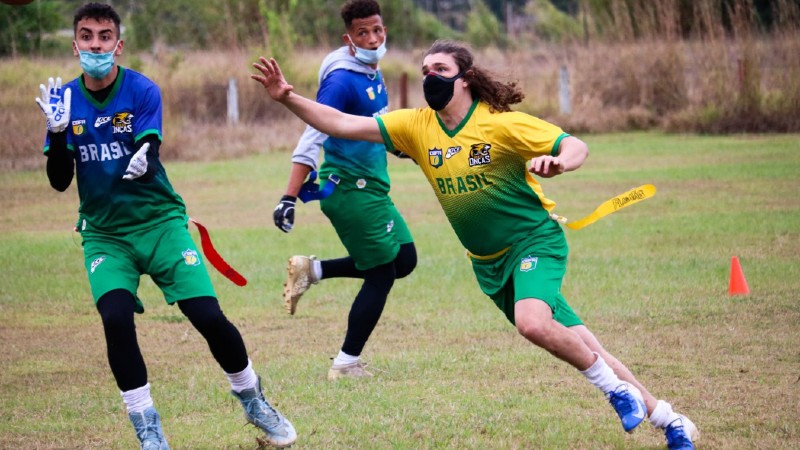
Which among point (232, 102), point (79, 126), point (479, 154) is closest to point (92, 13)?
point (79, 126)

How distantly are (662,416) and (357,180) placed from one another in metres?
2.78

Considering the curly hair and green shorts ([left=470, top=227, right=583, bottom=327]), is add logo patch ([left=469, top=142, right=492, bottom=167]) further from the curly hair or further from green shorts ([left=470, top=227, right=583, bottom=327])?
green shorts ([left=470, top=227, right=583, bottom=327])

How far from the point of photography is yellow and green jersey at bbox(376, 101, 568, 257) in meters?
5.44

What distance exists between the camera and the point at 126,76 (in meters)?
5.57

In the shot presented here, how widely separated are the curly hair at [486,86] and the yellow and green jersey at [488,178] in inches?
2.0

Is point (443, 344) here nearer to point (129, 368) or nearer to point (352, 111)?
point (352, 111)

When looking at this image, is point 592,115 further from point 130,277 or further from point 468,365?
point 130,277

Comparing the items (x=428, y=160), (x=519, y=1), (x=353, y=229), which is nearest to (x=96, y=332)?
(x=353, y=229)

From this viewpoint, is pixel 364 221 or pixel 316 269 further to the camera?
pixel 316 269

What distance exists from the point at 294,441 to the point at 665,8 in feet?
70.5

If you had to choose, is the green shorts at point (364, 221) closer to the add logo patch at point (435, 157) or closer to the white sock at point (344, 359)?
the white sock at point (344, 359)

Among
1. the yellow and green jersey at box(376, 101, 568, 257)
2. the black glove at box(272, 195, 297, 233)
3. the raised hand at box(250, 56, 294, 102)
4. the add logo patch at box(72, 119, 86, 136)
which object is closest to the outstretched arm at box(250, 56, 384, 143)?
the raised hand at box(250, 56, 294, 102)

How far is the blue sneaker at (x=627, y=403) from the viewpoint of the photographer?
511 centimetres

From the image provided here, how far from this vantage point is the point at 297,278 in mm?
7934
